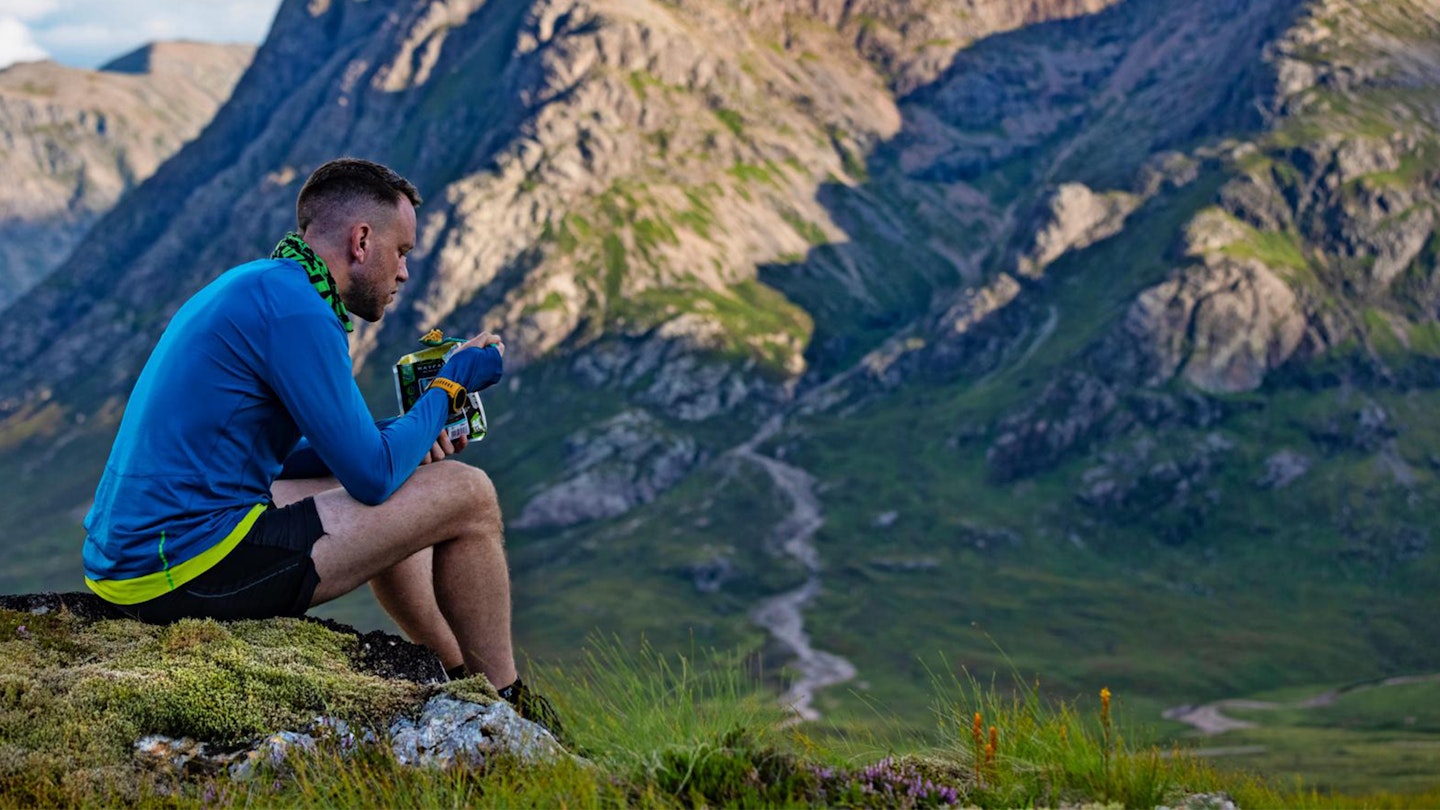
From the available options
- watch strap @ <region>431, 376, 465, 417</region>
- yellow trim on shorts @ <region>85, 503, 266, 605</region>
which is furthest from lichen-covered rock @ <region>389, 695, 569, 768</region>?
watch strap @ <region>431, 376, 465, 417</region>

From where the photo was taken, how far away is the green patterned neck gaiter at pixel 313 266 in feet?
32.6

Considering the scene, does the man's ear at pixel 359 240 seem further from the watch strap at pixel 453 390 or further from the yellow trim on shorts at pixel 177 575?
the yellow trim on shorts at pixel 177 575

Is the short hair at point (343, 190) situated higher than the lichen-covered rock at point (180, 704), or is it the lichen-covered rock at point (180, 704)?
the short hair at point (343, 190)

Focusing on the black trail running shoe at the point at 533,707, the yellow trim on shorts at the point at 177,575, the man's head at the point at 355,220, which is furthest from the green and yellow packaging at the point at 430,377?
the black trail running shoe at the point at 533,707

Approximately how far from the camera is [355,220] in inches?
401

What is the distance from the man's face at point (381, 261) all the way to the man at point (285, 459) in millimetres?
17

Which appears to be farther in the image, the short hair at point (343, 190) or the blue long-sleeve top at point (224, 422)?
the short hair at point (343, 190)

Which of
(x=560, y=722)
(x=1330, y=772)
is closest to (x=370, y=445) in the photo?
(x=560, y=722)

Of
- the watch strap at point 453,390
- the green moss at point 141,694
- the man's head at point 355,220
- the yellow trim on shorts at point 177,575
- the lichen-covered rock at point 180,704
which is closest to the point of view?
the green moss at point 141,694

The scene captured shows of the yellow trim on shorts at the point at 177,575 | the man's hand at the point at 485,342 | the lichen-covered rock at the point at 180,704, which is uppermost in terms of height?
the man's hand at the point at 485,342

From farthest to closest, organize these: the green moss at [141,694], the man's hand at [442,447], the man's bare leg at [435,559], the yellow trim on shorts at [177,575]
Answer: the man's hand at [442,447]
the man's bare leg at [435,559]
the yellow trim on shorts at [177,575]
the green moss at [141,694]

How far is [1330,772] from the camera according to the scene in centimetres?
16775

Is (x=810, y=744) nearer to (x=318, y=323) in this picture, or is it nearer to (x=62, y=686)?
(x=318, y=323)

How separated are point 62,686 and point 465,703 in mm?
2946
